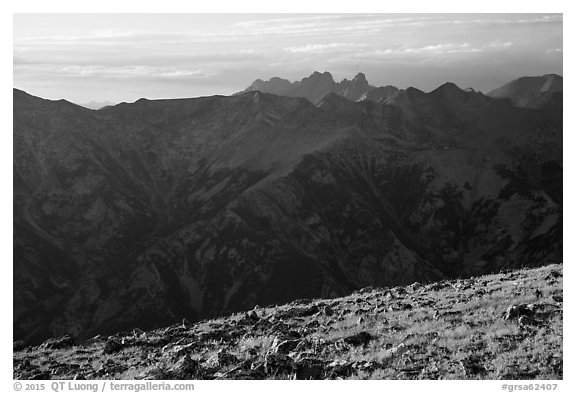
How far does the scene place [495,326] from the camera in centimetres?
3128

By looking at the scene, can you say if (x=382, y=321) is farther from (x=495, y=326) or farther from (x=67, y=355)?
(x=67, y=355)

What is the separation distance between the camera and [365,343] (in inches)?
1256

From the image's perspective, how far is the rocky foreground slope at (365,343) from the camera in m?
27.8

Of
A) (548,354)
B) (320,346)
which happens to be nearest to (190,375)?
(320,346)

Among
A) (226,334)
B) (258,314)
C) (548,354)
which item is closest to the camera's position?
(548,354)

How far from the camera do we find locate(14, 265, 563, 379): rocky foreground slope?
27.8 metres

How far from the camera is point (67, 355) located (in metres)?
39.8

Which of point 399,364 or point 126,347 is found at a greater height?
point 399,364
